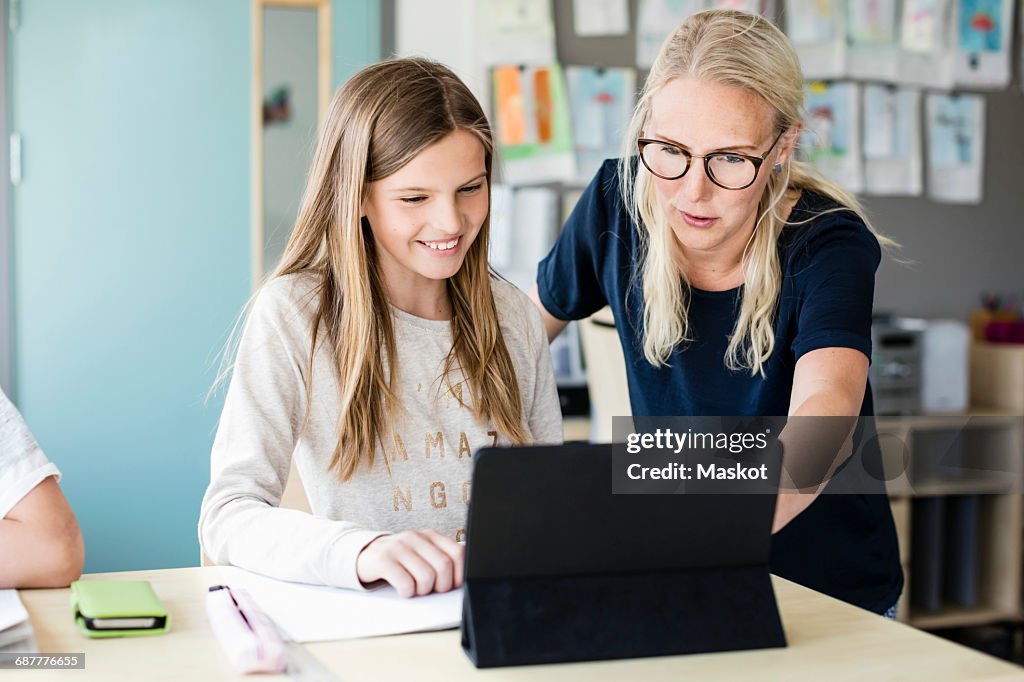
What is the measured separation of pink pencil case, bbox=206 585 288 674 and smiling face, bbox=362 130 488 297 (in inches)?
18.3

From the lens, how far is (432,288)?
1366 mm

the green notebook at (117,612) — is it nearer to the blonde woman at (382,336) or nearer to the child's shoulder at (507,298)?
the blonde woman at (382,336)

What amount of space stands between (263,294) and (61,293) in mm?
1750

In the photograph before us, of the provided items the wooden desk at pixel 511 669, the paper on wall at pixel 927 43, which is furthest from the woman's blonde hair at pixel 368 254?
the paper on wall at pixel 927 43

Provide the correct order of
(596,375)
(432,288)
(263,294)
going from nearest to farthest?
(263,294), (432,288), (596,375)

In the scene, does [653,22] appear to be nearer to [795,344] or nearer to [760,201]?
[760,201]

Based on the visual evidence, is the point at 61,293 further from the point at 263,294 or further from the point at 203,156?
the point at 263,294

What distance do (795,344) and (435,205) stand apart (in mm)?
419

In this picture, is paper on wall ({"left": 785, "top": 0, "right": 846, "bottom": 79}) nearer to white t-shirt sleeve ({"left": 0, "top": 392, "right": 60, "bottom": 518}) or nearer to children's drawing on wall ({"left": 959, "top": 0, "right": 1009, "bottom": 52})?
children's drawing on wall ({"left": 959, "top": 0, "right": 1009, "bottom": 52})

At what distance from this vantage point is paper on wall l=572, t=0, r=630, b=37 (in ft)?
10.1

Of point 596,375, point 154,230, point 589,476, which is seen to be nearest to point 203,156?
point 154,230

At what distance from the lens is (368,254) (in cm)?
133

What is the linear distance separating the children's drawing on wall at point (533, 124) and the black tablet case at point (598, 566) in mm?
2292

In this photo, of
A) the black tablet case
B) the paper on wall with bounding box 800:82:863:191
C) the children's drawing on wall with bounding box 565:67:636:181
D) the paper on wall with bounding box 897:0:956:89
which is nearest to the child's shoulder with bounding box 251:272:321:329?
the black tablet case
